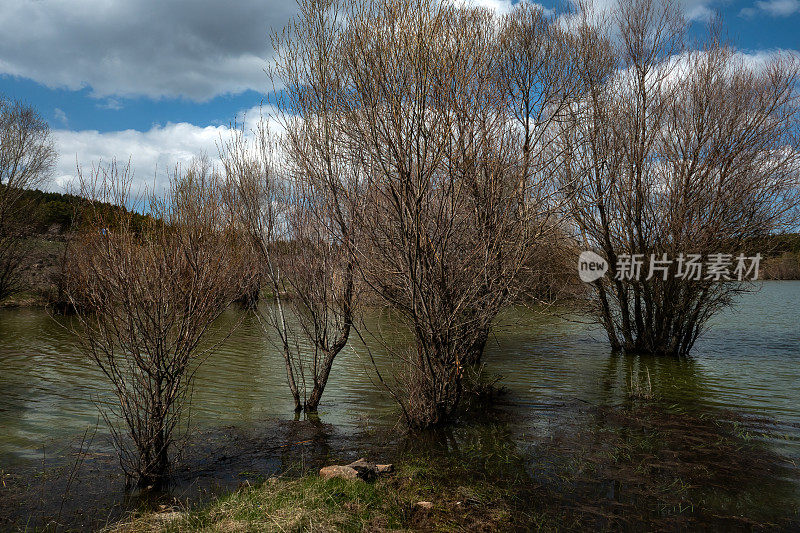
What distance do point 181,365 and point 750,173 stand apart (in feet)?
41.2

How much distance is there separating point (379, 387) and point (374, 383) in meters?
1.71

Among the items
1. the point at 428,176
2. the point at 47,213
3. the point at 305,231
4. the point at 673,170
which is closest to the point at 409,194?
the point at 428,176

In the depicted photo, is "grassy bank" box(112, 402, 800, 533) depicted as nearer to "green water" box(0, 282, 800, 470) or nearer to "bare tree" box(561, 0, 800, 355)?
"green water" box(0, 282, 800, 470)

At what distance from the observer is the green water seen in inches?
279

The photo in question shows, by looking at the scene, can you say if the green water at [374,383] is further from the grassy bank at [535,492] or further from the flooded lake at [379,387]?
the grassy bank at [535,492]

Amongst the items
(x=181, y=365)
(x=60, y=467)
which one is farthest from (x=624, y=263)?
(x=60, y=467)

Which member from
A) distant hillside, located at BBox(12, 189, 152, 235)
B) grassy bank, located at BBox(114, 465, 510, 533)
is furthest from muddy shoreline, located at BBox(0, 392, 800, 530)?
distant hillside, located at BBox(12, 189, 152, 235)

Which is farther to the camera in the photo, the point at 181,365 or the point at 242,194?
the point at 242,194

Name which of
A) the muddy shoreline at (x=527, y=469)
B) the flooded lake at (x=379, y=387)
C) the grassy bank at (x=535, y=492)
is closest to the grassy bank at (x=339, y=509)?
the grassy bank at (x=535, y=492)

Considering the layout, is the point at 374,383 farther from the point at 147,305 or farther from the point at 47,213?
the point at 47,213

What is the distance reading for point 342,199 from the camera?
6621 millimetres

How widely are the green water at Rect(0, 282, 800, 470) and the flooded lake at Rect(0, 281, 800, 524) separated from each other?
24mm

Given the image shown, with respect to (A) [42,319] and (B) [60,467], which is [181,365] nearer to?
A: (B) [60,467]

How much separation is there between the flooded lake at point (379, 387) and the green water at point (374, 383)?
0.08 ft
